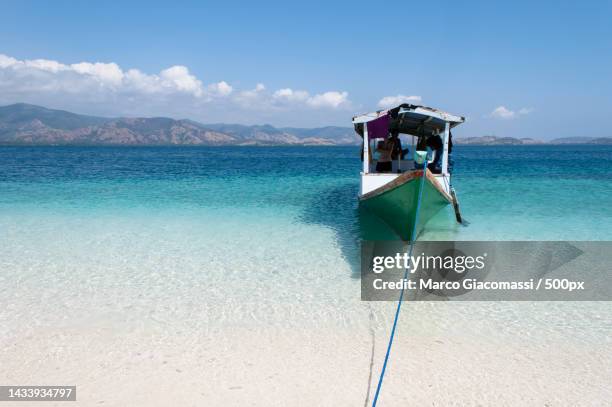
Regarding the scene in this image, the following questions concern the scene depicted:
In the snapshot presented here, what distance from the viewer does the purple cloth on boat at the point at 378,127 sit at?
36.1 feet

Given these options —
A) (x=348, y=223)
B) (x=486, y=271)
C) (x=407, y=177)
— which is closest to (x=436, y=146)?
(x=348, y=223)

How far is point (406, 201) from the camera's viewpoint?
28.6 feet

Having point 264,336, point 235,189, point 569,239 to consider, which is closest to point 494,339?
point 264,336

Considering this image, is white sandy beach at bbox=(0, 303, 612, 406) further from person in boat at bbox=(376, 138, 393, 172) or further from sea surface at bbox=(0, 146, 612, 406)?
person in boat at bbox=(376, 138, 393, 172)

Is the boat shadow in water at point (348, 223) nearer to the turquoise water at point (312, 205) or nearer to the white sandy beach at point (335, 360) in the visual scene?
the turquoise water at point (312, 205)

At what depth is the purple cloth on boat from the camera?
1101 cm

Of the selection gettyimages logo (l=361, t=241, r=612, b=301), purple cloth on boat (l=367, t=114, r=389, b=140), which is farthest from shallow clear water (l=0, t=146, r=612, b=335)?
purple cloth on boat (l=367, t=114, r=389, b=140)

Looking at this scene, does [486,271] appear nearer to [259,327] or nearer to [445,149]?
[259,327]

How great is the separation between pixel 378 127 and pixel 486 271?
16.9 feet

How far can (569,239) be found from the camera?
9586 mm

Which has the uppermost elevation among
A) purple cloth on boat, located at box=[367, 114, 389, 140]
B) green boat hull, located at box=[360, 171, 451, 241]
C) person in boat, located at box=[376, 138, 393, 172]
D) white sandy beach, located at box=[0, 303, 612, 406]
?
purple cloth on boat, located at box=[367, 114, 389, 140]

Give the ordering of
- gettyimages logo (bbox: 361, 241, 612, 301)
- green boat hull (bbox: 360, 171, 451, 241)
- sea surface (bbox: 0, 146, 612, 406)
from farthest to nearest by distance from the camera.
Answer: green boat hull (bbox: 360, 171, 451, 241)
gettyimages logo (bbox: 361, 241, 612, 301)
sea surface (bbox: 0, 146, 612, 406)

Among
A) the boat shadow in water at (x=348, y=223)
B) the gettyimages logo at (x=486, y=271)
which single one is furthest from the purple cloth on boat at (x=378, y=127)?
the gettyimages logo at (x=486, y=271)

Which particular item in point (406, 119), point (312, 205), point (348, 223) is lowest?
point (348, 223)
